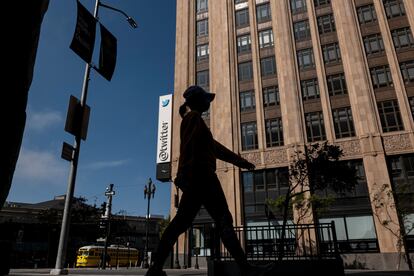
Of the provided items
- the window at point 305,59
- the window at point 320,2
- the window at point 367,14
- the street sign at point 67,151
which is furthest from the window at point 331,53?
the street sign at point 67,151

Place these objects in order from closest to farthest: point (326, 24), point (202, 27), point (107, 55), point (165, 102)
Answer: point (107, 55) < point (326, 24) < point (165, 102) < point (202, 27)

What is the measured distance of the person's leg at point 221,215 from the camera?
3.59 m

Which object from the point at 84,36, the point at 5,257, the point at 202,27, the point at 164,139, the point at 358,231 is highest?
the point at 202,27

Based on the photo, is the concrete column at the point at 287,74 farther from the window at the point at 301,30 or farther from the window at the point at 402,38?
the window at the point at 402,38

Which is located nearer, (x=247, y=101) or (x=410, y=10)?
(x=410, y=10)

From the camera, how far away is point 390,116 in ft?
82.4

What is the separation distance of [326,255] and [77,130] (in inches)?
309

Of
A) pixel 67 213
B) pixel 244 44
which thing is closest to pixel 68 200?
pixel 67 213

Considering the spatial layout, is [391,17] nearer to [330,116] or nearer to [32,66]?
[330,116]

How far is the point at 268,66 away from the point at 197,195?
29.5 m

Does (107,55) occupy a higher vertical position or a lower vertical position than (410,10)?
lower

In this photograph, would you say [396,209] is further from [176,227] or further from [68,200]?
[176,227]

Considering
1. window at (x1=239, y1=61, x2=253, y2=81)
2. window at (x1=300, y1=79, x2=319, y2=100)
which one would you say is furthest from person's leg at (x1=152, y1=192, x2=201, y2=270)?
window at (x1=239, y1=61, x2=253, y2=81)

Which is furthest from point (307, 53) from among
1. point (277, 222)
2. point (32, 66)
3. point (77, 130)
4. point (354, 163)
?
point (32, 66)
